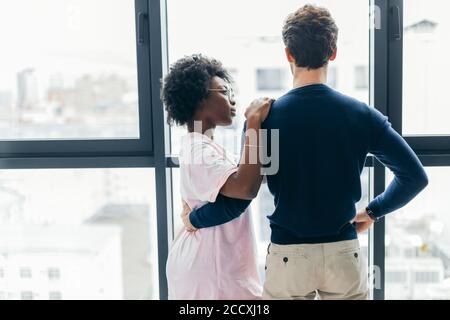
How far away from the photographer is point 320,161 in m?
1.29

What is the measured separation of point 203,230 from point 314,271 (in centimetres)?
35

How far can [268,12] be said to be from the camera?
1895 mm

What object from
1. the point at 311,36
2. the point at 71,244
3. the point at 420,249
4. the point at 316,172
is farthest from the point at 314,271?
the point at 71,244

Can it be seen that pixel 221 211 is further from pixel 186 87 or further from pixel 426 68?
pixel 426 68

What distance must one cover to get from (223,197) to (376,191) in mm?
768

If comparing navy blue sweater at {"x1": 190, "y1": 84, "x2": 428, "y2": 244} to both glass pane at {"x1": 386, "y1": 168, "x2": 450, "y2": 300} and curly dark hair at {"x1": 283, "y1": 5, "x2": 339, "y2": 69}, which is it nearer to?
curly dark hair at {"x1": 283, "y1": 5, "x2": 339, "y2": 69}

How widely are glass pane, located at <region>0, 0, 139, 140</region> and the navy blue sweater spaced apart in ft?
2.69

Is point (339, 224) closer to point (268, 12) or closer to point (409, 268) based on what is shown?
point (409, 268)

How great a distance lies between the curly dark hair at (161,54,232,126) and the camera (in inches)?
56.0


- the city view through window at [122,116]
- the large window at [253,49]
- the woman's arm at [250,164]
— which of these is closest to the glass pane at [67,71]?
the city view through window at [122,116]

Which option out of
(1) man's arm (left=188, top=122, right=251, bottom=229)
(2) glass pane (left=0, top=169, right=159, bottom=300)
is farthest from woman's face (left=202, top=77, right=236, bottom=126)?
(2) glass pane (left=0, top=169, right=159, bottom=300)

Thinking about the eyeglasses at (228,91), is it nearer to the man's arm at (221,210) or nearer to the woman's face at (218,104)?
the woman's face at (218,104)

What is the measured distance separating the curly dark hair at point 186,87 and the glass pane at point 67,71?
0.51 m

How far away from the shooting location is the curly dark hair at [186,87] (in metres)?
1.42
